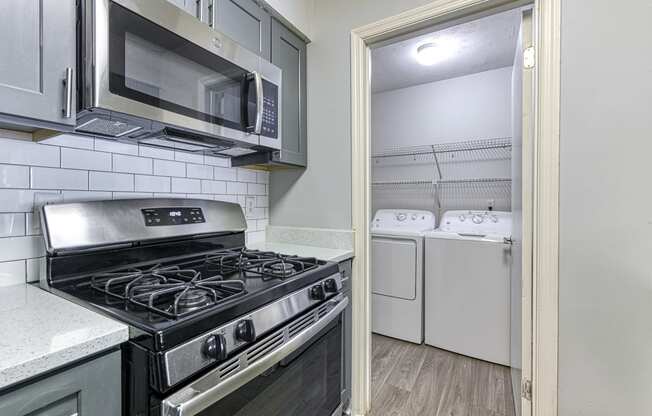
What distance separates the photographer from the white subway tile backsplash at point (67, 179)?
0.97 metres

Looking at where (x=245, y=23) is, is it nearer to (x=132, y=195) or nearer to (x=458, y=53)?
(x=132, y=195)

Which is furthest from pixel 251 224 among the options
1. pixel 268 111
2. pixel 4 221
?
pixel 4 221

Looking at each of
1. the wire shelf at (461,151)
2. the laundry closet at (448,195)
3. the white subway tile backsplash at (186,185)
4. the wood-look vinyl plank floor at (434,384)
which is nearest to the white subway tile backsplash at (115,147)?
the white subway tile backsplash at (186,185)

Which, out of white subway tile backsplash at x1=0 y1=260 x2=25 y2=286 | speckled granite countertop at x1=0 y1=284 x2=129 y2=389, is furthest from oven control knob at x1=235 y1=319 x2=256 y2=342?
white subway tile backsplash at x1=0 y1=260 x2=25 y2=286

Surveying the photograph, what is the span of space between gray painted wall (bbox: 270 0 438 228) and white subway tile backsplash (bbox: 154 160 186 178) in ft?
2.15

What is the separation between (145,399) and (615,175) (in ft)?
5.28

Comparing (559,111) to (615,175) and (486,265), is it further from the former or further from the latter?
(486,265)

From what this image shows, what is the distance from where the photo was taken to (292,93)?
175 cm

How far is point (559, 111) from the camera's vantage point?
1208 mm

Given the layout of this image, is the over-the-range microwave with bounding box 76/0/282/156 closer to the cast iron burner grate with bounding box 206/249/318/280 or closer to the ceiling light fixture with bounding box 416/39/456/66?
the cast iron burner grate with bounding box 206/249/318/280

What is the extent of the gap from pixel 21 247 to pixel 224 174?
886 millimetres

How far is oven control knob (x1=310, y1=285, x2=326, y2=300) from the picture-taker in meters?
1.16

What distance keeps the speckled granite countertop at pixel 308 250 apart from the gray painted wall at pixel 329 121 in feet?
0.47

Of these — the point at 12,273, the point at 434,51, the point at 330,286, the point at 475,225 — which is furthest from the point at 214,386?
the point at 434,51
